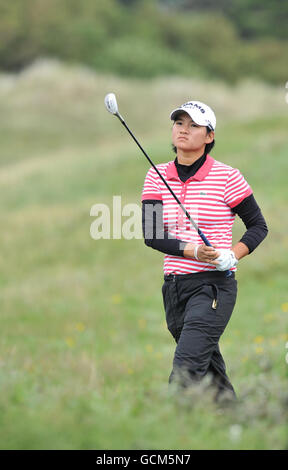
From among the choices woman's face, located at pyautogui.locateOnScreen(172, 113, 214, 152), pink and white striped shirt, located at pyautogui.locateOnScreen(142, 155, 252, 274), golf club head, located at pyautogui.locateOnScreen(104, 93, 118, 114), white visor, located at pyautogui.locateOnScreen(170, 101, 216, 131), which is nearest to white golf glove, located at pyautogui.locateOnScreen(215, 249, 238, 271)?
pink and white striped shirt, located at pyautogui.locateOnScreen(142, 155, 252, 274)

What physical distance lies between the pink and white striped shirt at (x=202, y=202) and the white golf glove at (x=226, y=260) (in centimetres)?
18

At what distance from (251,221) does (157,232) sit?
2.17 feet

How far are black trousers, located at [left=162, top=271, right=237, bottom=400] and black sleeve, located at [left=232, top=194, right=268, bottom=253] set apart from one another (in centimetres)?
28

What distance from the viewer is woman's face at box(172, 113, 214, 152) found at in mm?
5527

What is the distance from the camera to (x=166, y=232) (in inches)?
215

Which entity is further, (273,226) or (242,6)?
(242,6)

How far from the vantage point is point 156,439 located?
3.93 metres

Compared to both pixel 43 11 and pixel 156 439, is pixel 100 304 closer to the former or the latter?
pixel 156 439

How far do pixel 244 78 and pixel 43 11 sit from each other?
18.2 meters

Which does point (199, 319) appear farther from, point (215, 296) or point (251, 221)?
point (251, 221)

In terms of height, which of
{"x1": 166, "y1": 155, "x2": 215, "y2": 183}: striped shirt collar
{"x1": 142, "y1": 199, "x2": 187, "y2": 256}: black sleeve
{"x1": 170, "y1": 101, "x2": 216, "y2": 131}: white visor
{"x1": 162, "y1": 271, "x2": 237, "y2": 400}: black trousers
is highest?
{"x1": 170, "y1": 101, "x2": 216, "y2": 131}: white visor

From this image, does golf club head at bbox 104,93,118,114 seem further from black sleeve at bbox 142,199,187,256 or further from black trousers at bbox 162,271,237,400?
black trousers at bbox 162,271,237,400

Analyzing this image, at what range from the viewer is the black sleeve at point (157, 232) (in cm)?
537

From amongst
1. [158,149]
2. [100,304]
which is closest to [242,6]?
[158,149]
